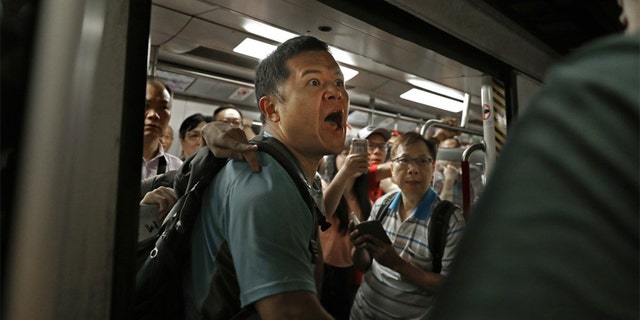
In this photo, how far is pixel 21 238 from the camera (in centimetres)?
60

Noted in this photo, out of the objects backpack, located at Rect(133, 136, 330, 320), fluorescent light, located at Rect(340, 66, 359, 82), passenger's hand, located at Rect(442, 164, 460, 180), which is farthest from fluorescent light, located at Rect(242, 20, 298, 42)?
passenger's hand, located at Rect(442, 164, 460, 180)

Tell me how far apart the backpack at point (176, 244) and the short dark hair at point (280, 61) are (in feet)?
0.75

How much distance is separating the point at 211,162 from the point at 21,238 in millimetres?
638

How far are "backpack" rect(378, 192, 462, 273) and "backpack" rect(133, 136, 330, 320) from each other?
1.00 meters

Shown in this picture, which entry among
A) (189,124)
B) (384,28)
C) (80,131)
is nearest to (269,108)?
(384,28)

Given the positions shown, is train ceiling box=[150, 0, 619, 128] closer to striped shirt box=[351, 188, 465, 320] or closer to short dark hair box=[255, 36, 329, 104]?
short dark hair box=[255, 36, 329, 104]

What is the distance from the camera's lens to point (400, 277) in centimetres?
203

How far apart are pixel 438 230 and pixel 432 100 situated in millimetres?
2298

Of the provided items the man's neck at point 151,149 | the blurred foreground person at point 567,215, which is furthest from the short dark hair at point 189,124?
the blurred foreground person at point 567,215

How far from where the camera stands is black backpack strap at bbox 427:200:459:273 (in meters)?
1.99

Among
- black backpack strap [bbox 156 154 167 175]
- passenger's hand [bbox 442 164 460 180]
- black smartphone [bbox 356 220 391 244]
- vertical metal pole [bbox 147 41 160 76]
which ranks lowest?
black smartphone [bbox 356 220 391 244]

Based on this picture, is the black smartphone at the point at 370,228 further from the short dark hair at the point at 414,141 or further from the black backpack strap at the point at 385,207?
the short dark hair at the point at 414,141

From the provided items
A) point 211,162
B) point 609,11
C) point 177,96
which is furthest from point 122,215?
point 177,96

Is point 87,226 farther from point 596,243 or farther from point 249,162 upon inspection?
point 596,243
